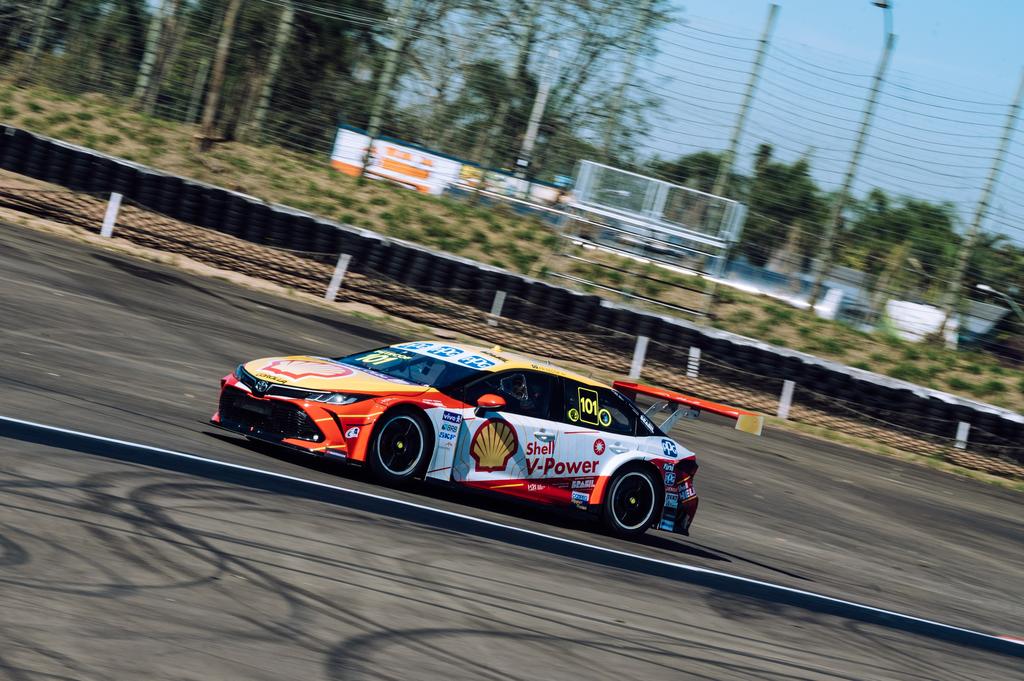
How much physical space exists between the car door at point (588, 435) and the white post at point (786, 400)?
13150 millimetres

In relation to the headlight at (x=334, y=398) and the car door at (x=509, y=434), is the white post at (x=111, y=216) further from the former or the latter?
the headlight at (x=334, y=398)

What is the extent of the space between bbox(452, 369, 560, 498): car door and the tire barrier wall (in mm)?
13146

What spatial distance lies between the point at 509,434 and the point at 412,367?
40.6 inches

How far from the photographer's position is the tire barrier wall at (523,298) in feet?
74.8

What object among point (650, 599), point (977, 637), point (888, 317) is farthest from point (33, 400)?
point (888, 317)

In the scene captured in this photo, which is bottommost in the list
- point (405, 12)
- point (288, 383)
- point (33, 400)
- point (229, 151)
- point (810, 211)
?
point (33, 400)

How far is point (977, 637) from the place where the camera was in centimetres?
899

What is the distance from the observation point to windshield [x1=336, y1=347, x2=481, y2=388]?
9672 mm

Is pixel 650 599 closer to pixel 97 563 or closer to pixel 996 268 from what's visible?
pixel 97 563

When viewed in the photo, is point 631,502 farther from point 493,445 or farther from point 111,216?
point 111,216

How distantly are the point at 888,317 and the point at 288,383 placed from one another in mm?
20403

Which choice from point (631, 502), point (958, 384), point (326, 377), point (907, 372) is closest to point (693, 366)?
point (907, 372)

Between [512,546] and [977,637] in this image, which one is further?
[977,637]

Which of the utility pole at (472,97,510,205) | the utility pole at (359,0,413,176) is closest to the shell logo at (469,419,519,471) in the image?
the utility pole at (472,97,510,205)
